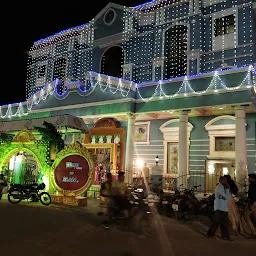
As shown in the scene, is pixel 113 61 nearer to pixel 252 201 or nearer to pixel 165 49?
pixel 165 49

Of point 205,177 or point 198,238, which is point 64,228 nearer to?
point 198,238

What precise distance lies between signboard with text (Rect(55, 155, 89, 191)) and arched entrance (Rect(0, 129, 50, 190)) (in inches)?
38.7

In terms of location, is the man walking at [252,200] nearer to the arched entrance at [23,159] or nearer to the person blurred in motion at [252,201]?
the person blurred in motion at [252,201]

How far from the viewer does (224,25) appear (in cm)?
1955

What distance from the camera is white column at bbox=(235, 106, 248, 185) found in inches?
560

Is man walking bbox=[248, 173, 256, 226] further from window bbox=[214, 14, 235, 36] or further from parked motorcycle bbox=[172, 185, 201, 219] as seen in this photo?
window bbox=[214, 14, 235, 36]

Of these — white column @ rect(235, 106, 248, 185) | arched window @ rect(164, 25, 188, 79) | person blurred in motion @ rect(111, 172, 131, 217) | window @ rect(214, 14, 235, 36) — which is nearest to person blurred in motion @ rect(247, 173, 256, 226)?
person blurred in motion @ rect(111, 172, 131, 217)

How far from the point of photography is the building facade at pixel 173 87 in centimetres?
1592

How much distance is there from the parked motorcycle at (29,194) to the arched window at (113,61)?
1241 centimetres

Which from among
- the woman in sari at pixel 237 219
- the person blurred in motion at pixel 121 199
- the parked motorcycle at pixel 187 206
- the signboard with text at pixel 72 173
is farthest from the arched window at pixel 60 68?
the woman in sari at pixel 237 219

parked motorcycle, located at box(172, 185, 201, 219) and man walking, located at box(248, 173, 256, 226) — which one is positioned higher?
man walking, located at box(248, 173, 256, 226)

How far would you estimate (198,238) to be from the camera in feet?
27.0

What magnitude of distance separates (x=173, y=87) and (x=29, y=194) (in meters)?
9.40

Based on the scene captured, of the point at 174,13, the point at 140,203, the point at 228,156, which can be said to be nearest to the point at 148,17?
the point at 174,13
